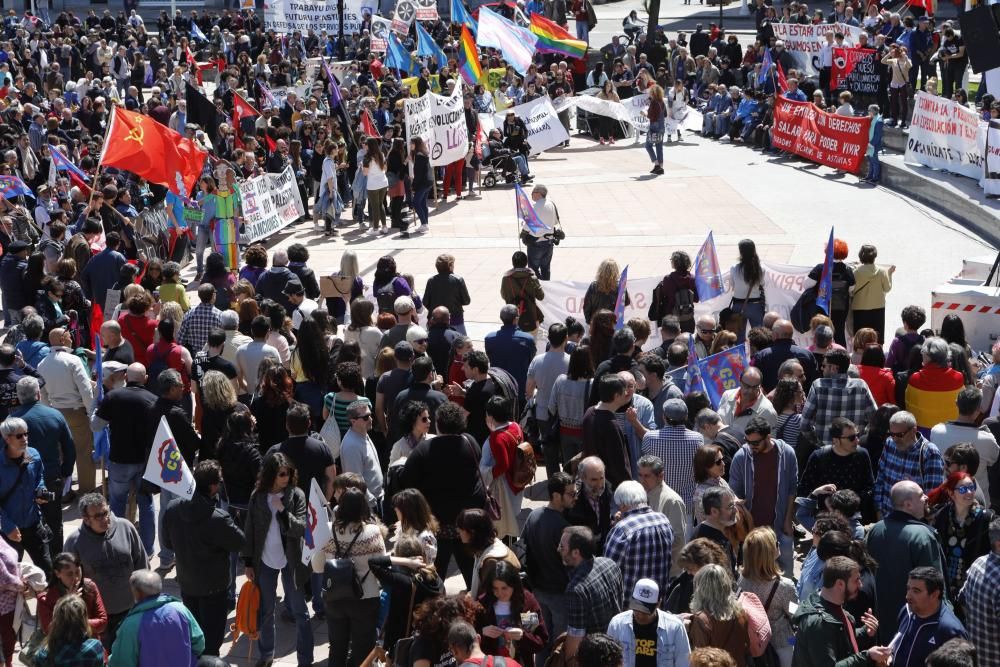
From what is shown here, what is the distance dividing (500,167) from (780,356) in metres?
15.2

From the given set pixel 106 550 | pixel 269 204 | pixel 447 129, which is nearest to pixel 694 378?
pixel 106 550

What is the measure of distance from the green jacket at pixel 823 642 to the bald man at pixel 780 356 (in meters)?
4.01

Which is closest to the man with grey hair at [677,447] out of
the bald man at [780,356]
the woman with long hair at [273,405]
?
the bald man at [780,356]

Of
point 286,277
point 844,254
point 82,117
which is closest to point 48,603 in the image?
point 286,277

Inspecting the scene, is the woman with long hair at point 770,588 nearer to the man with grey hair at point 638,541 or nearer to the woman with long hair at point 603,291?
the man with grey hair at point 638,541

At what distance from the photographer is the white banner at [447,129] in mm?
21094

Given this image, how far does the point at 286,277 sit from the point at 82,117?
624 inches

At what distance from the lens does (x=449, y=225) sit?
21.4 metres

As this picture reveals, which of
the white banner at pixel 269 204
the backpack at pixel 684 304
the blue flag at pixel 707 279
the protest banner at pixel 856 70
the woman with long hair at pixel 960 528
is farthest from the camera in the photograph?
the protest banner at pixel 856 70

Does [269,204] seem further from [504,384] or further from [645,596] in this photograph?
[645,596]

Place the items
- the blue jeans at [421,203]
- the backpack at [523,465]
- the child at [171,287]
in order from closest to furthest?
the backpack at [523,465] → the child at [171,287] → the blue jeans at [421,203]

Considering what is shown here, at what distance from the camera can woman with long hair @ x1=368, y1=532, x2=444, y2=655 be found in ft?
23.2

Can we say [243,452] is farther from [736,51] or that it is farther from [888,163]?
[736,51]

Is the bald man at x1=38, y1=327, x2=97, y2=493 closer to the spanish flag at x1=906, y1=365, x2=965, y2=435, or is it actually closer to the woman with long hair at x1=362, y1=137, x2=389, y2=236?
the spanish flag at x1=906, y1=365, x2=965, y2=435
